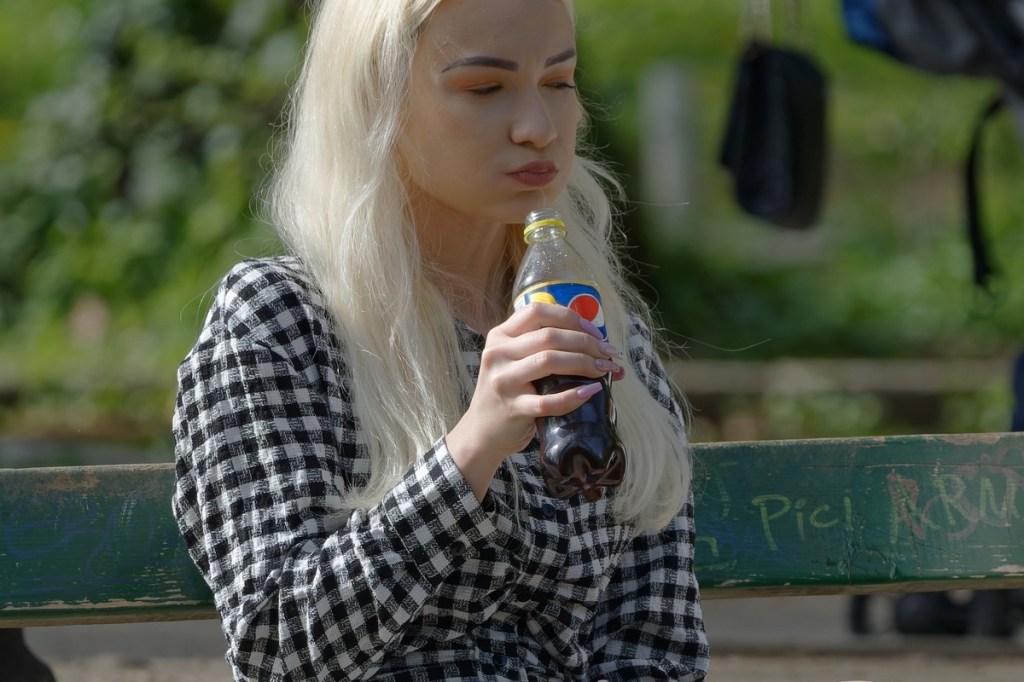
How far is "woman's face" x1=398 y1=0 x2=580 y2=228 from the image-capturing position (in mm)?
2000

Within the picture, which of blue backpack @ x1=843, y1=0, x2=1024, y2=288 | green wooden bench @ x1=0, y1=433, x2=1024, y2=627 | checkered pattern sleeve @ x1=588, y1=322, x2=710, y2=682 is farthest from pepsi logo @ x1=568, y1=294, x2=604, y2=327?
blue backpack @ x1=843, y1=0, x2=1024, y2=288

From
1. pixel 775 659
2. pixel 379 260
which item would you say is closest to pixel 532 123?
pixel 379 260

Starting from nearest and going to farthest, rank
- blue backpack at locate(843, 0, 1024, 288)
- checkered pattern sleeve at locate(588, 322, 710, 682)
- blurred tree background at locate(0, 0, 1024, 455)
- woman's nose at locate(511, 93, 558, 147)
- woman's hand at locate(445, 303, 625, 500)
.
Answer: woman's hand at locate(445, 303, 625, 500)
woman's nose at locate(511, 93, 558, 147)
checkered pattern sleeve at locate(588, 322, 710, 682)
blue backpack at locate(843, 0, 1024, 288)
blurred tree background at locate(0, 0, 1024, 455)

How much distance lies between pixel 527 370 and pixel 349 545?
333 mm

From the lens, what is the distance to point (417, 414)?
200 centimetres

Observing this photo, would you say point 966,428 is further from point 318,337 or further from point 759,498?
point 318,337

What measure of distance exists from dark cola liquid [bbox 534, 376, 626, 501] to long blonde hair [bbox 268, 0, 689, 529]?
0.30 meters

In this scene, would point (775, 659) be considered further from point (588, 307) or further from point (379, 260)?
point (588, 307)

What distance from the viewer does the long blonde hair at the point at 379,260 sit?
199 cm

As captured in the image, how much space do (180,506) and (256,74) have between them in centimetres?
557

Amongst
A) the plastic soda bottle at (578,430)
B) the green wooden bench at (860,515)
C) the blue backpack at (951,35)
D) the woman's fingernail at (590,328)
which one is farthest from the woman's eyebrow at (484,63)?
the blue backpack at (951,35)

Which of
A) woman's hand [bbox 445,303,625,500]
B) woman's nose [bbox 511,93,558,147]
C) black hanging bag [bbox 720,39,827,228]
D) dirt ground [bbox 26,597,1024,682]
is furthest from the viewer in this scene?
black hanging bag [bbox 720,39,827,228]

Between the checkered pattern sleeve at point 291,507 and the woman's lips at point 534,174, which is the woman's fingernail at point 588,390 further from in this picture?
the woman's lips at point 534,174

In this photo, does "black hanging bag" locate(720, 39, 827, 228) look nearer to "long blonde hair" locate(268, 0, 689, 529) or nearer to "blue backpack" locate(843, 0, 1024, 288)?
"blue backpack" locate(843, 0, 1024, 288)
